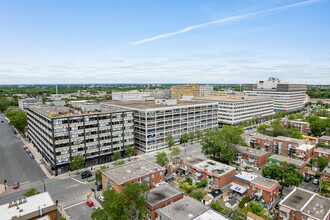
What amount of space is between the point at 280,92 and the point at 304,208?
537 feet

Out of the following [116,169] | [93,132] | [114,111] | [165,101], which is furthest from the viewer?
[165,101]

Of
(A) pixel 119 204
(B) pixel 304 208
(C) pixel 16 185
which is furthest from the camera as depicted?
(C) pixel 16 185

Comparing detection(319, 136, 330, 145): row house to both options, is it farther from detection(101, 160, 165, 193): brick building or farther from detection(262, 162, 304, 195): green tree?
detection(101, 160, 165, 193): brick building

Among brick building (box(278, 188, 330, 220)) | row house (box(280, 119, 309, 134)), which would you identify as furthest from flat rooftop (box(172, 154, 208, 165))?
row house (box(280, 119, 309, 134))

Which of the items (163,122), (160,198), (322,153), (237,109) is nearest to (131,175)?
(160,198)

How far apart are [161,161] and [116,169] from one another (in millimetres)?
15213

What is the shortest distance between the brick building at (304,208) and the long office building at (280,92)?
156 meters

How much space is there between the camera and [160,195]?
149ft

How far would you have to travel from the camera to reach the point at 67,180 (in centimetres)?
6241

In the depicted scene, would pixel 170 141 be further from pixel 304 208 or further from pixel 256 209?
pixel 304 208

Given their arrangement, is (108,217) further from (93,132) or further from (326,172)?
(326,172)

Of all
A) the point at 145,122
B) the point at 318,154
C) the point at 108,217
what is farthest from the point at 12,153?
the point at 318,154

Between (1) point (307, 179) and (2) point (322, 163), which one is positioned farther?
(2) point (322, 163)

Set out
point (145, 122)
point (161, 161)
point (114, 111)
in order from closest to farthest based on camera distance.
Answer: point (161, 161) → point (114, 111) → point (145, 122)
